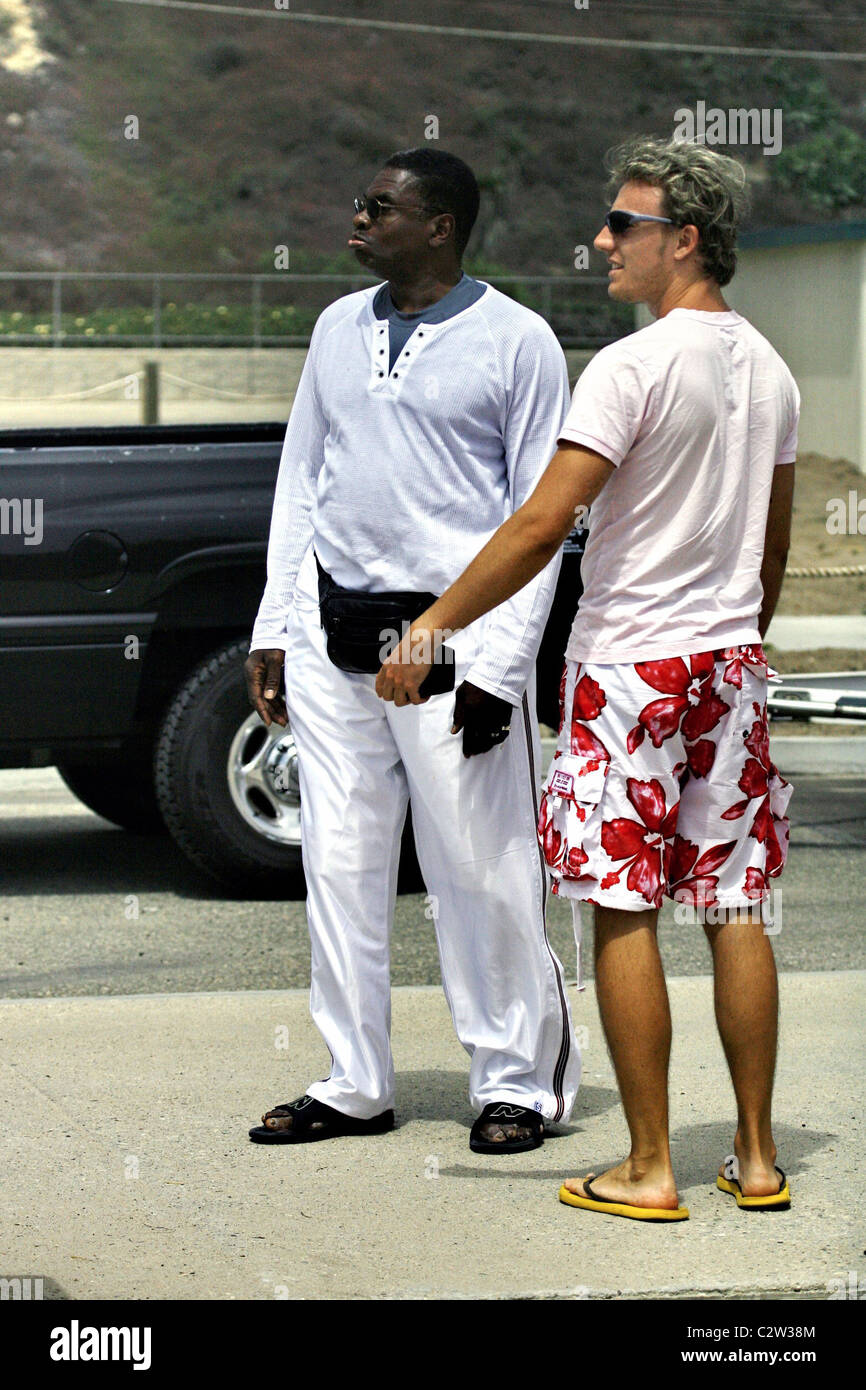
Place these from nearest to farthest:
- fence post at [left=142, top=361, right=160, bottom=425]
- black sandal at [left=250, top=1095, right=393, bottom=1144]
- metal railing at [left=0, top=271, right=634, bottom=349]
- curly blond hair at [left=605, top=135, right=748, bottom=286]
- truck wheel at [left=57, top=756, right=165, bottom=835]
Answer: curly blond hair at [left=605, top=135, right=748, bottom=286]
black sandal at [left=250, top=1095, right=393, bottom=1144]
truck wheel at [left=57, top=756, right=165, bottom=835]
fence post at [left=142, top=361, right=160, bottom=425]
metal railing at [left=0, top=271, right=634, bottom=349]

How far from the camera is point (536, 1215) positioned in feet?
12.0

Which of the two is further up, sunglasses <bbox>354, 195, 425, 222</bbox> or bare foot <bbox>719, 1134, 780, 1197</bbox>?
sunglasses <bbox>354, 195, 425, 222</bbox>

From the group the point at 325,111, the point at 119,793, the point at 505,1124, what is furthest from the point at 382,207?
Answer: the point at 325,111

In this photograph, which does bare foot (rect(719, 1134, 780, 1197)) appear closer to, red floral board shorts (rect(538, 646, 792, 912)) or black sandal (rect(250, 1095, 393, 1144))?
red floral board shorts (rect(538, 646, 792, 912))

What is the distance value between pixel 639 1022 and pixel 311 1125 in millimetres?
870

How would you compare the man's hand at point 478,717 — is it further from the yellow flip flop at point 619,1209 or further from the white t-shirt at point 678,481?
the yellow flip flop at point 619,1209

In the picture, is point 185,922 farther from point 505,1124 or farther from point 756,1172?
point 756,1172

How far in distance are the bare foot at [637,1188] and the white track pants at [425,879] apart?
0.41 metres

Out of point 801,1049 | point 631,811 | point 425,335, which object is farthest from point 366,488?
point 801,1049

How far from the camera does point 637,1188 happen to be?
3646mm

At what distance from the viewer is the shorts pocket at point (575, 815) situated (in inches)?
138

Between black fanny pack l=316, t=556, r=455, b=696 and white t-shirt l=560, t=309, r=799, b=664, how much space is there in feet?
1.24

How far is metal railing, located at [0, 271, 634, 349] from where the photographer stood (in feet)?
110

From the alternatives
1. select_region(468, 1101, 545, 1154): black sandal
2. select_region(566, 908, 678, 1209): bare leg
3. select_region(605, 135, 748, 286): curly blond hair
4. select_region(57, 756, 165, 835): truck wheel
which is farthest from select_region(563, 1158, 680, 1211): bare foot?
select_region(57, 756, 165, 835): truck wheel
